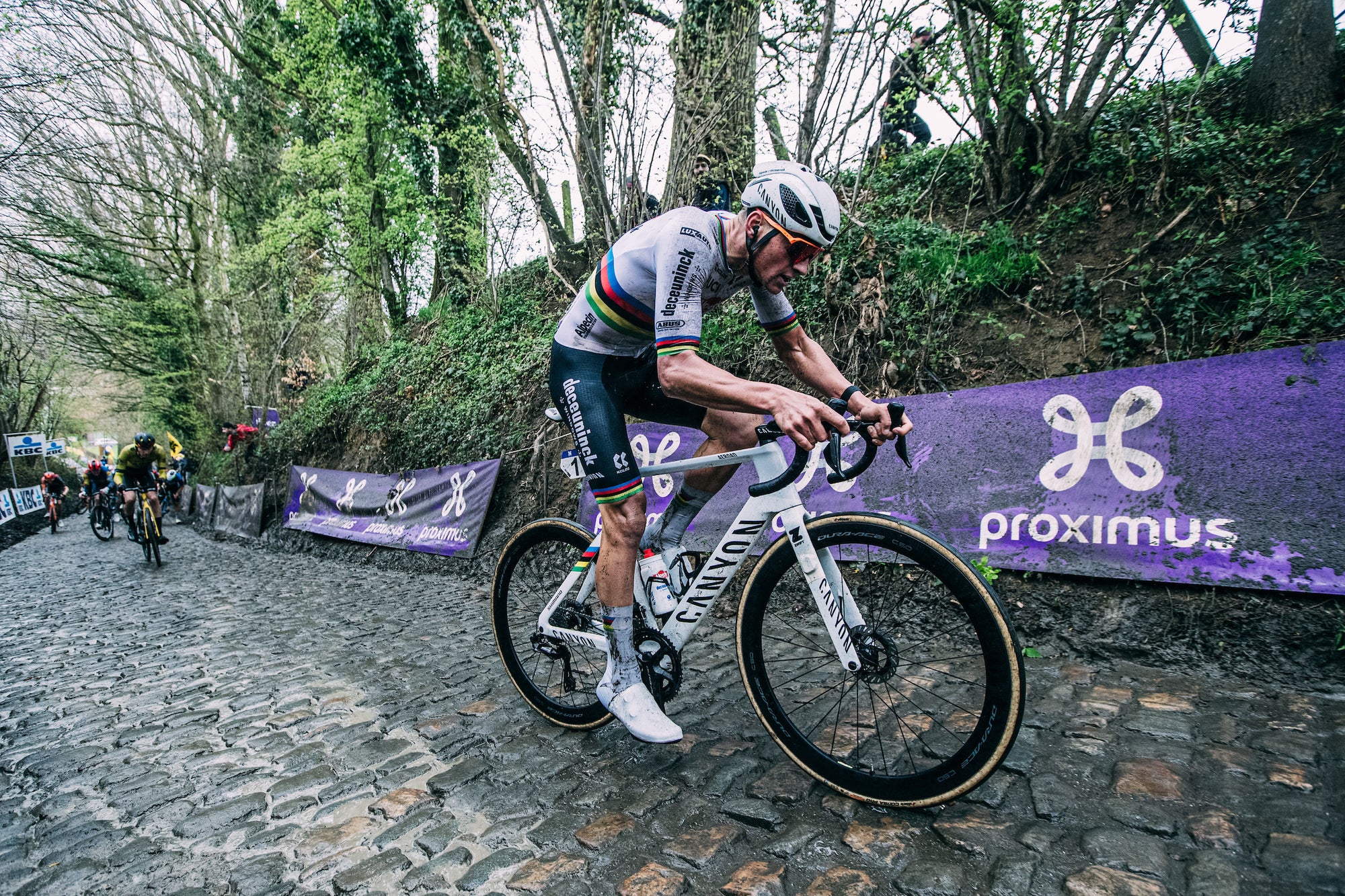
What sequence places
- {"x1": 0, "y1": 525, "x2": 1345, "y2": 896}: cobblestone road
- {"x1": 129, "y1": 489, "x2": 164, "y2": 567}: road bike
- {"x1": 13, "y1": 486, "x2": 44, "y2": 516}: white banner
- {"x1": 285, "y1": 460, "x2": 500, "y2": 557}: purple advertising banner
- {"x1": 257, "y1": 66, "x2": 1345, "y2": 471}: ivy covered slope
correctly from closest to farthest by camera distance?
1. {"x1": 0, "y1": 525, "x2": 1345, "y2": 896}: cobblestone road
2. {"x1": 257, "y1": 66, "x2": 1345, "y2": 471}: ivy covered slope
3. {"x1": 285, "y1": 460, "x2": 500, "y2": 557}: purple advertising banner
4. {"x1": 129, "y1": 489, "x2": 164, "y2": 567}: road bike
5. {"x1": 13, "y1": 486, "x2": 44, "y2": 516}: white banner

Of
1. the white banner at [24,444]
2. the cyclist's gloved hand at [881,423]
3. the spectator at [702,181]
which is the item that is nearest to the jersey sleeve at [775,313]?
the cyclist's gloved hand at [881,423]

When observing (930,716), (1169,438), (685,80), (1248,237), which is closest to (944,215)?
(1248,237)

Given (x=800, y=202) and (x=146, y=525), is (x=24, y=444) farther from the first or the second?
(x=800, y=202)

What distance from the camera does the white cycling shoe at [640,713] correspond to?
2387 mm

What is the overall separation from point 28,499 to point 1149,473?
125 ft

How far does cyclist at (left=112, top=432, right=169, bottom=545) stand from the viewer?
10281mm

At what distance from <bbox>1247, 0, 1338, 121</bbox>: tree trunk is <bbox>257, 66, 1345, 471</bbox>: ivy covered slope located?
226mm

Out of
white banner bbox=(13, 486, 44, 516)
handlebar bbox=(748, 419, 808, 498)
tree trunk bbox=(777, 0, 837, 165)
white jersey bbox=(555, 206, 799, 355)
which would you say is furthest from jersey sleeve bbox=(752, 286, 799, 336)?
white banner bbox=(13, 486, 44, 516)

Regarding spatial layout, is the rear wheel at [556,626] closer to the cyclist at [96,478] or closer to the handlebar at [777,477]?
the handlebar at [777,477]

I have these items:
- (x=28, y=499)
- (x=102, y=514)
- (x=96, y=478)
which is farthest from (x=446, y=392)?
(x=28, y=499)

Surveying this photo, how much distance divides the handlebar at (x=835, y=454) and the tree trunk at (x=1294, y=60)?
5.59 m

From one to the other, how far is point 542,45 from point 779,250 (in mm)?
6260

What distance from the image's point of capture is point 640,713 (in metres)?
2.46

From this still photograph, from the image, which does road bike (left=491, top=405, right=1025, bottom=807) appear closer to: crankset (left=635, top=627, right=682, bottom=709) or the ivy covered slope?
crankset (left=635, top=627, right=682, bottom=709)
